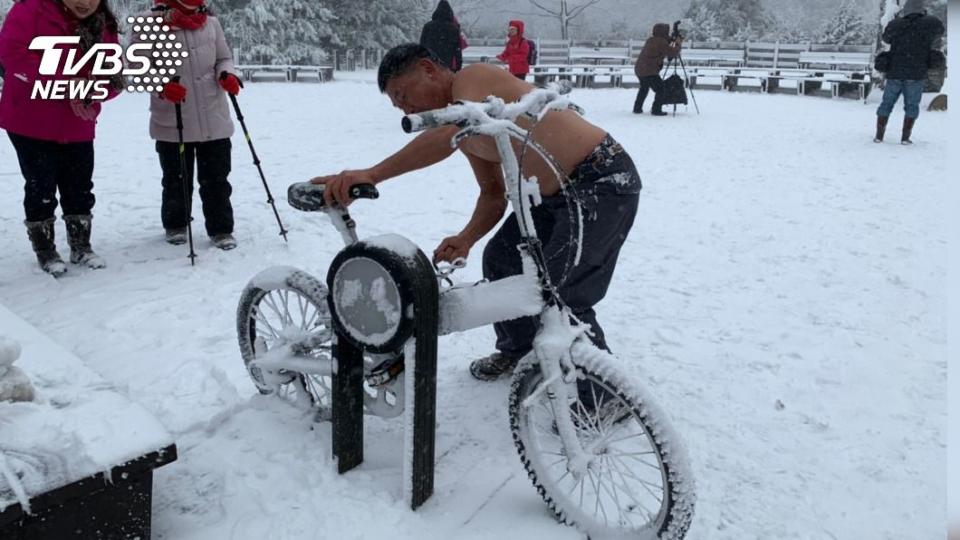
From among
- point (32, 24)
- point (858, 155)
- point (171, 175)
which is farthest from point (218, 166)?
point (858, 155)

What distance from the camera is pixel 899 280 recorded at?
5297 mm

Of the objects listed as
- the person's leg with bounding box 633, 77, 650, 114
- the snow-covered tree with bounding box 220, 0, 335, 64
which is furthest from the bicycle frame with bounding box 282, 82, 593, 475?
the snow-covered tree with bounding box 220, 0, 335, 64

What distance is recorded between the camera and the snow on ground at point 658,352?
272cm

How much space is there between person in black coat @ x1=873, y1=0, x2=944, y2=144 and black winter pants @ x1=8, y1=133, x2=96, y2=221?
34.4 feet

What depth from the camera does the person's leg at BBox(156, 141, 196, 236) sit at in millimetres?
5375

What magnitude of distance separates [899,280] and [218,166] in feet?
16.8

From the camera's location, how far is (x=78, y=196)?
5.01m

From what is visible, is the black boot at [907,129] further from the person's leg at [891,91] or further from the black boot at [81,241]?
the black boot at [81,241]

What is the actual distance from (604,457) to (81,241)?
165 inches

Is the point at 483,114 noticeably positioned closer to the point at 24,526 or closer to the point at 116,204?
the point at 24,526

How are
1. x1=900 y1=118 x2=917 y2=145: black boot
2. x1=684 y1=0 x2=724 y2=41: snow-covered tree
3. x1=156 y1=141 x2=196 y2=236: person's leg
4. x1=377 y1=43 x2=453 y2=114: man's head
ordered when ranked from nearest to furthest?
x1=377 y1=43 x2=453 y2=114: man's head, x1=156 y1=141 x2=196 y2=236: person's leg, x1=900 y1=118 x2=917 y2=145: black boot, x1=684 y1=0 x2=724 y2=41: snow-covered tree

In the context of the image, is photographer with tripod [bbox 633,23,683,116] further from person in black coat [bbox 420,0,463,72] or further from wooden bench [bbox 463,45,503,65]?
wooden bench [bbox 463,45,503,65]

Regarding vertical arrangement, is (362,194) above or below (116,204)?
above

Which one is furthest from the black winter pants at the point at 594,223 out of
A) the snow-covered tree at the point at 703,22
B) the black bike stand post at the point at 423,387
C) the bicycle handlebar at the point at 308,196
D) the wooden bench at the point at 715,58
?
the snow-covered tree at the point at 703,22
